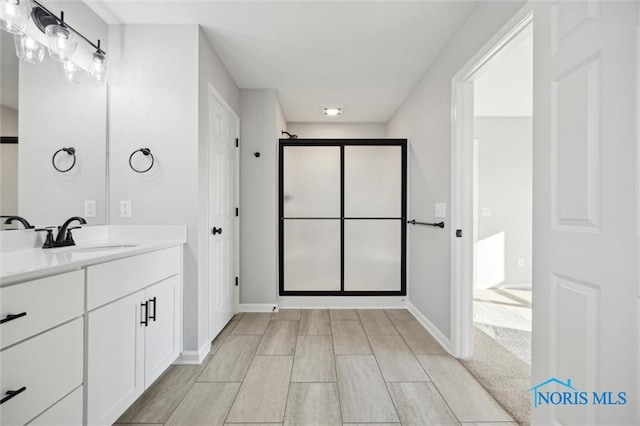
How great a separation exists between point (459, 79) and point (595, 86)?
54.2 inches

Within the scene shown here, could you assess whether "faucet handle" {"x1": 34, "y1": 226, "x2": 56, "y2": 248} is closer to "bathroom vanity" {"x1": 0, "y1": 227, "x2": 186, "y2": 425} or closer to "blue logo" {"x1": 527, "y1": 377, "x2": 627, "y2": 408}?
"bathroom vanity" {"x1": 0, "y1": 227, "x2": 186, "y2": 425}

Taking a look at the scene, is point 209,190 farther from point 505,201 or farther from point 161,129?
point 505,201

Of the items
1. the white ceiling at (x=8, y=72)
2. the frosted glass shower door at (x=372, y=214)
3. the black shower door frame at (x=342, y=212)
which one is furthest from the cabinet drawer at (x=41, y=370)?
the frosted glass shower door at (x=372, y=214)

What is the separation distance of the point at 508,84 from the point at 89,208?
398 centimetres

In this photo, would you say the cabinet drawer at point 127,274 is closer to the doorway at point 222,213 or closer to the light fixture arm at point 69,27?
the doorway at point 222,213

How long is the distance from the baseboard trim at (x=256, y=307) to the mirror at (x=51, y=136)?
1723mm

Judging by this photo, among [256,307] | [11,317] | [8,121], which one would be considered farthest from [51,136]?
[256,307]

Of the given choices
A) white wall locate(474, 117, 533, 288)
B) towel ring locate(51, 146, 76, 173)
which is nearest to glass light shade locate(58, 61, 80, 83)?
towel ring locate(51, 146, 76, 173)

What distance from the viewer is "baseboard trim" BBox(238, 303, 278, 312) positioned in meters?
3.45

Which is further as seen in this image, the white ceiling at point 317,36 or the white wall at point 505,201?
the white wall at point 505,201

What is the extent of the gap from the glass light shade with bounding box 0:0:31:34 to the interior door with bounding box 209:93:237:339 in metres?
1.15

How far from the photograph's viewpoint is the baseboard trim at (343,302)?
3.64 metres

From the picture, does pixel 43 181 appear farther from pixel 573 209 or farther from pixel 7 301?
pixel 573 209

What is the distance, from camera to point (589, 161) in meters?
1.08
